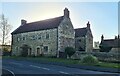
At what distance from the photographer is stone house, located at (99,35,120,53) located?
213 feet

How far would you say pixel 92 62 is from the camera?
1296 inches

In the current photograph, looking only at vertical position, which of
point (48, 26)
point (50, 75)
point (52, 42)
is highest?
point (48, 26)

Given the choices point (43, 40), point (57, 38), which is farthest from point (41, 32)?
point (57, 38)

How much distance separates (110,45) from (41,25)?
2504 cm

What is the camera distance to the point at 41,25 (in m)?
57.6

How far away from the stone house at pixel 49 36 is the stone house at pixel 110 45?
13.7 m

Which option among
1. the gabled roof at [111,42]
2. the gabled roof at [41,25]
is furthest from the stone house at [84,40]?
the gabled roof at [41,25]

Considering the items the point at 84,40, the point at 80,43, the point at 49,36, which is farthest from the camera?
the point at 80,43

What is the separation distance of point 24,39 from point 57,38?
12.7m

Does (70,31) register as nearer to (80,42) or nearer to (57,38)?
(57,38)

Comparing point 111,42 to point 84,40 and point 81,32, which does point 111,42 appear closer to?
point 81,32

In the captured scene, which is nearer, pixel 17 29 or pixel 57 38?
pixel 57 38

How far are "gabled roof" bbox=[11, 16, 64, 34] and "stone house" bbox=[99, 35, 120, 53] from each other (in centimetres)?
1805

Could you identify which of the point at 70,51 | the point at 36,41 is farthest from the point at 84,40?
the point at 70,51
